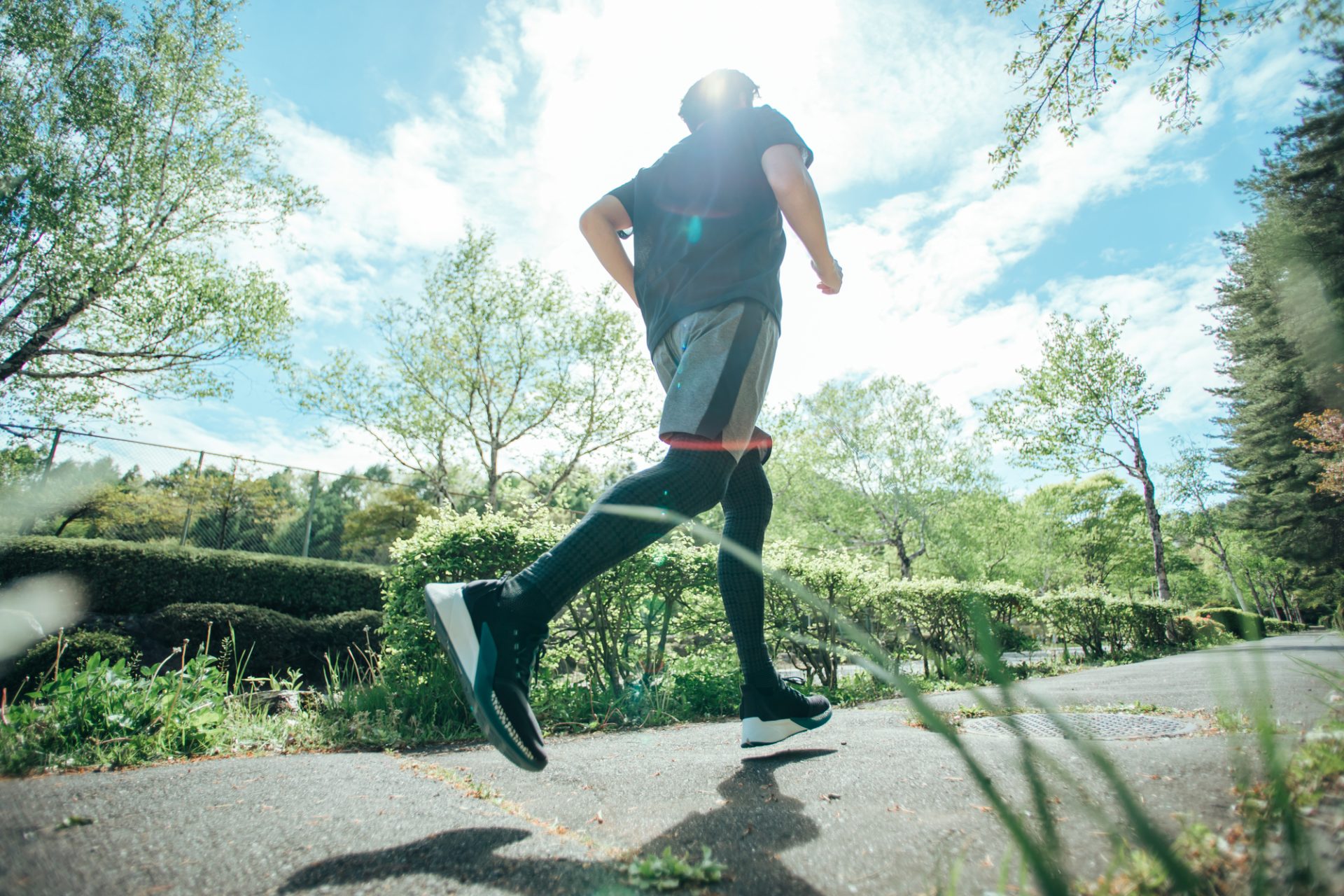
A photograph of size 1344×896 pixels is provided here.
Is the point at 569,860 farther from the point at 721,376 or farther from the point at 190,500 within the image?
the point at 190,500

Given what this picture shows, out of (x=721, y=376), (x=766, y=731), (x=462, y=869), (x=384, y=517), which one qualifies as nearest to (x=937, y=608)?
(x=766, y=731)

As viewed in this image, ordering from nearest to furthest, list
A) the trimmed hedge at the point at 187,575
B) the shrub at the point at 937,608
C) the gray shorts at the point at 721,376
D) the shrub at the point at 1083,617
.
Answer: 1. the gray shorts at the point at 721,376
2. the shrub at the point at 937,608
3. the trimmed hedge at the point at 187,575
4. the shrub at the point at 1083,617

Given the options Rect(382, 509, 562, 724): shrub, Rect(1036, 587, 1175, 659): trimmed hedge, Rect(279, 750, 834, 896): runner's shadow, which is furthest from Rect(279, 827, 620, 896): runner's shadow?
Rect(1036, 587, 1175, 659): trimmed hedge

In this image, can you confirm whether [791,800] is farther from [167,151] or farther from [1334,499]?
[1334,499]

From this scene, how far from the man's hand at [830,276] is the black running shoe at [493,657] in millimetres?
1473

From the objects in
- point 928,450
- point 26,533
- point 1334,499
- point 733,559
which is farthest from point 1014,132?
point 1334,499

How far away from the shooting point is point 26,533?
11430 millimetres

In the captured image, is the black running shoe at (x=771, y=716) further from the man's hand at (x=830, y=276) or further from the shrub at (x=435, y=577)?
the shrub at (x=435, y=577)

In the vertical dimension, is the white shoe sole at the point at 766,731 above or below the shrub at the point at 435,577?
below

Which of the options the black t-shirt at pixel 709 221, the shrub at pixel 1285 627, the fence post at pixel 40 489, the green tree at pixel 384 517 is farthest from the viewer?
the shrub at pixel 1285 627

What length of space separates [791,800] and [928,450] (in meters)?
27.5

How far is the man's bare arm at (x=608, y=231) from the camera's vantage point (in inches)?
89.6

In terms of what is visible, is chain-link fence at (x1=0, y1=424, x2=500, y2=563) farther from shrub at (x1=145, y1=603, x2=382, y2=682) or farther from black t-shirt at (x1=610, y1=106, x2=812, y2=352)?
black t-shirt at (x1=610, y1=106, x2=812, y2=352)

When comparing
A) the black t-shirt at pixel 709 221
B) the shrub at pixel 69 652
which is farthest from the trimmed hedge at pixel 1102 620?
the shrub at pixel 69 652
